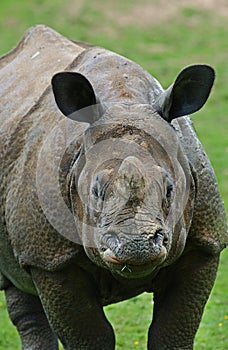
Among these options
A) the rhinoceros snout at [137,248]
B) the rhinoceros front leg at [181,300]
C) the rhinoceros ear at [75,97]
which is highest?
the rhinoceros ear at [75,97]

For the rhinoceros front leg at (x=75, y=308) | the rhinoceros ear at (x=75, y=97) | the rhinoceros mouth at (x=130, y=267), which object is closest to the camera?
the rhinoceros mouth at (x=130, y=267)

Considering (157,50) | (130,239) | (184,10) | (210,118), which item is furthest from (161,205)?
(184,10)

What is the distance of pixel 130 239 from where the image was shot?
5.07 metres

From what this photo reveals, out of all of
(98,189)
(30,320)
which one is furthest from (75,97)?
(30,320)

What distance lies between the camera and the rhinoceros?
531cm

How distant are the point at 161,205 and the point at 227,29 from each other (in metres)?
16.0

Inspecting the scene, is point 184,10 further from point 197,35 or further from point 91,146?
point 91,146

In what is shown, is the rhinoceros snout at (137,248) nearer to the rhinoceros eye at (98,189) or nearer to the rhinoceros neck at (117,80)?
the rhinoceros eye at (98,189)

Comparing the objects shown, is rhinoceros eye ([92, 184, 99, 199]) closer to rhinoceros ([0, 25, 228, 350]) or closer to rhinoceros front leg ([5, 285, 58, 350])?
rhinoceros ([0, 25, 228, 350])

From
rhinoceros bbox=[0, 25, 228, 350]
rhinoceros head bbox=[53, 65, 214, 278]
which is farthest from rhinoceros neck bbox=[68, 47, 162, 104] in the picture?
rhinoceros head bbox=[53, 65, 214, 278]

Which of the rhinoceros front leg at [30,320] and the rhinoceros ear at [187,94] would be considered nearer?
the rhinoceros ear at [187,94]

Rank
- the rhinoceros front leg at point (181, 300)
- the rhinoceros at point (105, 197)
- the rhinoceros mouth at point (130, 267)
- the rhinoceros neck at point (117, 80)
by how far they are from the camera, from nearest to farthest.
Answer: the rhinoceros mouth at point (130, 267), the rhinoceros at point (105, 197), the rhinoceros neck at point (117, 80), the rhinoceros front leg at point (181, 300)

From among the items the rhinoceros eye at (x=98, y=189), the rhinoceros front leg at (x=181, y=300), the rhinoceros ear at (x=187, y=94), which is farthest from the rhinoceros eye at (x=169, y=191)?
the rhinoceros front leg at (x=181, y=300)

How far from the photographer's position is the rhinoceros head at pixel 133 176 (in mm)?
5156
